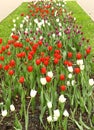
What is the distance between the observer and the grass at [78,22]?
10000 millimetres

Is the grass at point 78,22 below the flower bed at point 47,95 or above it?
above

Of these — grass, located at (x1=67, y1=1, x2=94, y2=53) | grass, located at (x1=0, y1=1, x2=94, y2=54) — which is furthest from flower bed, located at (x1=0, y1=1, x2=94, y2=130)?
grass, located at (x1=0, y1=1, x2=94, y2=54)

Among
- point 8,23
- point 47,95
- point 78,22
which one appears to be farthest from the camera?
point 8,23

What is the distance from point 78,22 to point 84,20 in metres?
0.45

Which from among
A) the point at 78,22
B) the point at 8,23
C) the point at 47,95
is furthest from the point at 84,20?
the point at 47,95

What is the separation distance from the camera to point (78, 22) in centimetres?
1142

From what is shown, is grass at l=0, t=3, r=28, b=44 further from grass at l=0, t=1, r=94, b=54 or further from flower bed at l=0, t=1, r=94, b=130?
flower bed at l=0, t=1, r=94, b=130

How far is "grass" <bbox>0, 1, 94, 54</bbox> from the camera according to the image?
394 inches

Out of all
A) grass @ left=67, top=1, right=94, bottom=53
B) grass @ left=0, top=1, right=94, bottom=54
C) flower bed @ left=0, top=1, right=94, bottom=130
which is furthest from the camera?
grass @ left=0, top=1, right=94, bottom=54

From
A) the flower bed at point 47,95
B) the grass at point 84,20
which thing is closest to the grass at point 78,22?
the grass at point 84,20

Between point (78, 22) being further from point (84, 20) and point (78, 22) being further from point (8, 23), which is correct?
point (8, 23)

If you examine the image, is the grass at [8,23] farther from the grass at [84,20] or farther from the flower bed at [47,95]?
the flower bed at [47,95]

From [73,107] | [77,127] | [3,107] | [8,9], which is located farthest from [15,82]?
[8,9]

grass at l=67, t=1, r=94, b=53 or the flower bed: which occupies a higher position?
grass at l=67, t=1, r=94, b=53
